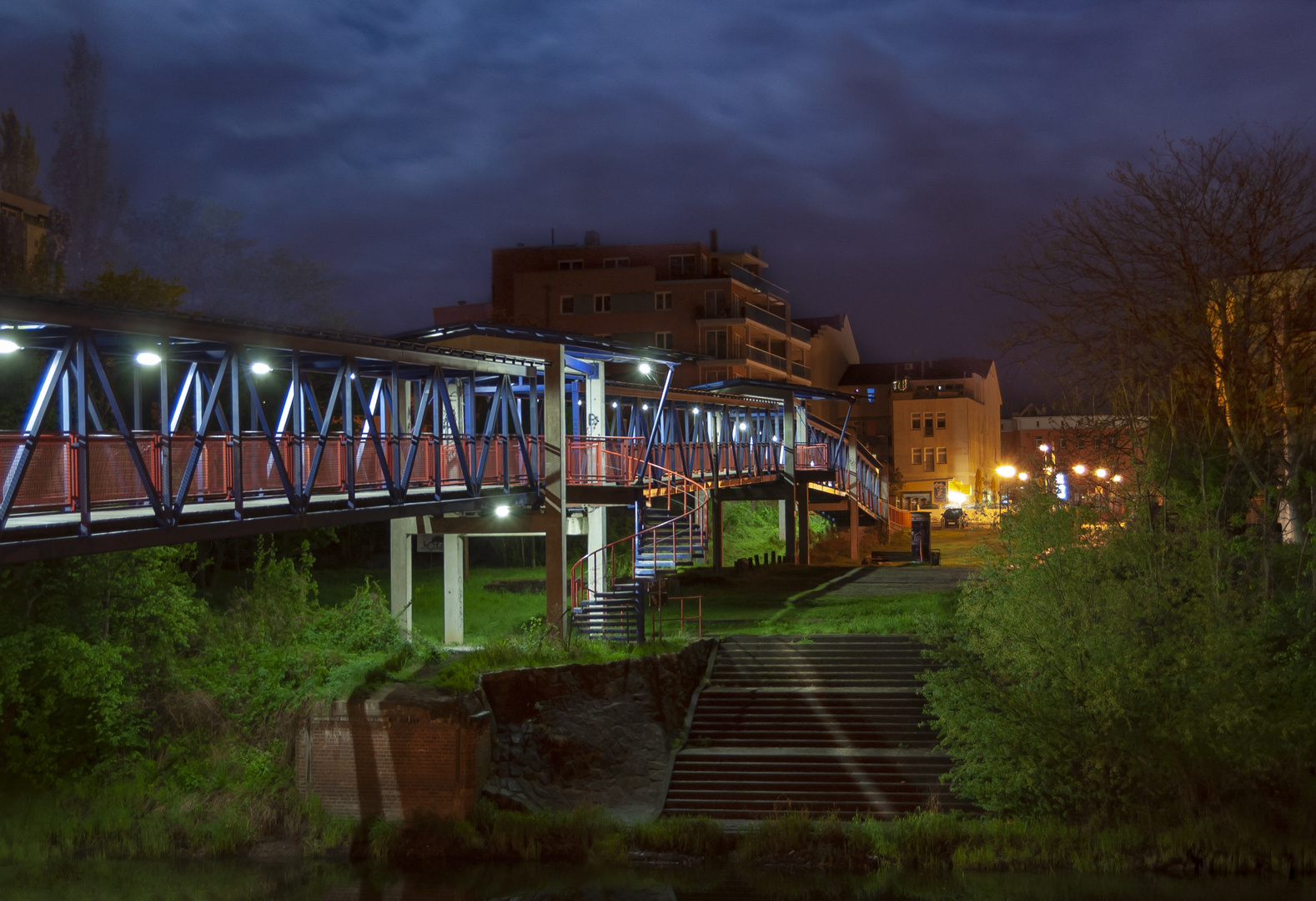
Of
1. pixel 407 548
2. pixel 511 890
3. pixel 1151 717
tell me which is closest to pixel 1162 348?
pixel 1151 717

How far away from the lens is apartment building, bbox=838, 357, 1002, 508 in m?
73.9

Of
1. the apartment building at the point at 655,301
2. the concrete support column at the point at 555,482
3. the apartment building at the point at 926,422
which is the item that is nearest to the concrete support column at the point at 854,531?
the apartment building at the point at 655,301

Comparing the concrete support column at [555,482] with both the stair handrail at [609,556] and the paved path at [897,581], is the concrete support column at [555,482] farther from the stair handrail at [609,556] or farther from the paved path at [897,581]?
the paved path at [897,581]

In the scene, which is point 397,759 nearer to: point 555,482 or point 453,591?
Result: point 453,591

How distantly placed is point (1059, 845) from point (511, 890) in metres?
7.75

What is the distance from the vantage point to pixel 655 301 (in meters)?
62.3

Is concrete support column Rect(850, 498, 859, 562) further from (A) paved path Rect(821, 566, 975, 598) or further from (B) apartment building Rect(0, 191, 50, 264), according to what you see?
(B) apartment building Rect(0, 191, 50, 264)

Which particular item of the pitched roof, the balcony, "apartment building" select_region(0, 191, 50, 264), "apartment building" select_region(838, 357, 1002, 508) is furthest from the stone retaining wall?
the pitched roof

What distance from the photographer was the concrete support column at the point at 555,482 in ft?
77.1

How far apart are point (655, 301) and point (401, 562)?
39006 mm

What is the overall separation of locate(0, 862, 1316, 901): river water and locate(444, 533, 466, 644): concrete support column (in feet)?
25.4

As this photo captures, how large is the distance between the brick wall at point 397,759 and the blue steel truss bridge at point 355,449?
3.07m

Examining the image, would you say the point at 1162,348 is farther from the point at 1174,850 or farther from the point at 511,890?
the point at 511,890

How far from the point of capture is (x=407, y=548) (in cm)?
2502
